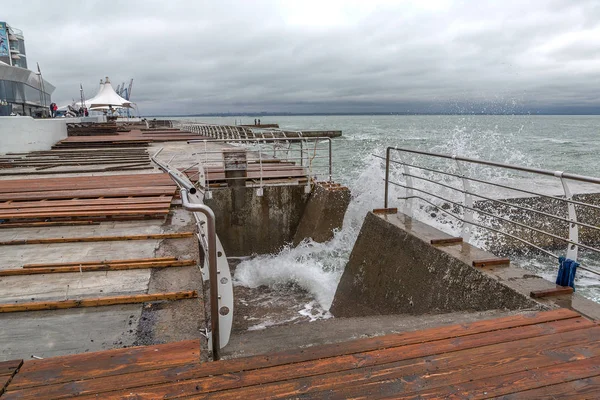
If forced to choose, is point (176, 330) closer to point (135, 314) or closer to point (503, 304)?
point (135, 314)

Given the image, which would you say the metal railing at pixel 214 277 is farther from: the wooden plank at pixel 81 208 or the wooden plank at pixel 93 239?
the wooden plank at pixel 81 208

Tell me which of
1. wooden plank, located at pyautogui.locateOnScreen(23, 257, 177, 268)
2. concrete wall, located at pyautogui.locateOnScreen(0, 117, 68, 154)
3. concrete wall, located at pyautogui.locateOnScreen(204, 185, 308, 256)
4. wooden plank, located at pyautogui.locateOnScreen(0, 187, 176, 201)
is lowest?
concrete wall, located at pyautogui.locateOnScreen(204, 185, 308, 256)

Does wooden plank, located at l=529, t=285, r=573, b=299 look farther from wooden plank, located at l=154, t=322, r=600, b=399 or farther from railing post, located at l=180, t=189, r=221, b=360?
railing post, located at l=180, t=189, r=221, b=360

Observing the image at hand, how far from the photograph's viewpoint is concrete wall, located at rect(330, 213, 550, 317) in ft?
13.1

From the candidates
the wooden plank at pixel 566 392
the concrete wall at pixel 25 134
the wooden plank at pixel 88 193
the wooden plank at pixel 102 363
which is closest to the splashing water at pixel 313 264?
the wooden plank at pixel 88 193

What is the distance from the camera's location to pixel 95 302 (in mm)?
3680

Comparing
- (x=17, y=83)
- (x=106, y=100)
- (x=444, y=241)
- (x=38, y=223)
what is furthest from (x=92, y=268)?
(x=106, y=100)

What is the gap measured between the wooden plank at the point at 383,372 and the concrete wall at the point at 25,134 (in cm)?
1698

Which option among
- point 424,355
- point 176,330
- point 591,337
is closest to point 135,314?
point 176,330

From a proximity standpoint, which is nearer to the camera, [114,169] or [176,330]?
[176,330]

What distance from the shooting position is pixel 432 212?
10797mm

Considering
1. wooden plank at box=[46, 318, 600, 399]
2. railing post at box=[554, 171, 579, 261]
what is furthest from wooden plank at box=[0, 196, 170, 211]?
railing post at box=[554, 171, 579, 261]

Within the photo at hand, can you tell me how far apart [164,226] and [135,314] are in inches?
105

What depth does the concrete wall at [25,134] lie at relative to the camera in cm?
1535
